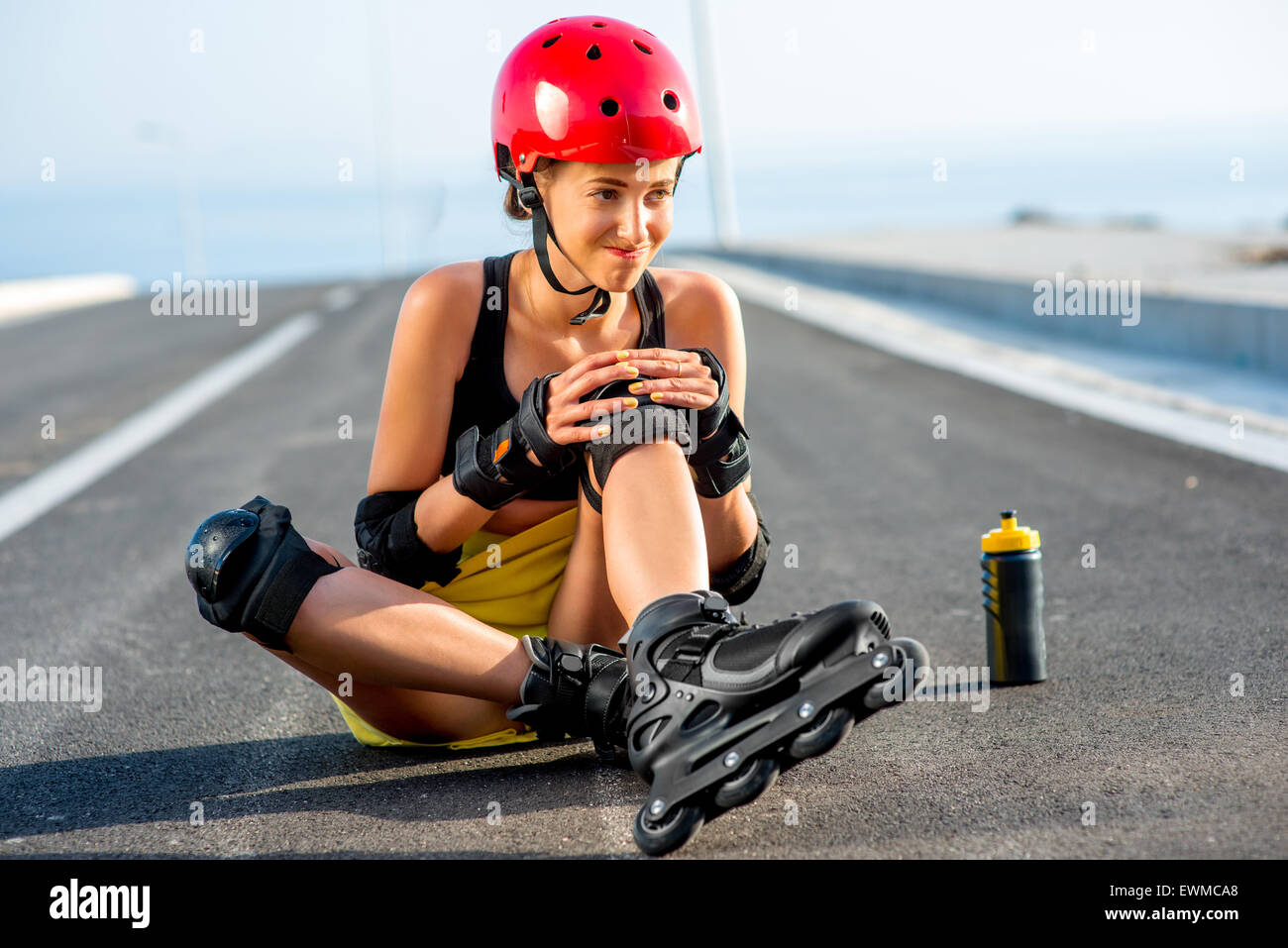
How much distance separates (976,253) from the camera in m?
22.0

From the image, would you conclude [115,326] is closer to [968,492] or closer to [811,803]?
[968,492]

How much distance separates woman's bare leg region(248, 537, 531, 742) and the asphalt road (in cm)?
23

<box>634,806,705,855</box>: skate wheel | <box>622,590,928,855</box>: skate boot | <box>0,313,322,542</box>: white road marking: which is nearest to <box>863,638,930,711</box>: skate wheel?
<box>622,590,928,855</box>: skate boot

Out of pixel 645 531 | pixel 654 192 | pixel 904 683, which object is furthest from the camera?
pixel 654 192

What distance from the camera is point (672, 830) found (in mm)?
2412

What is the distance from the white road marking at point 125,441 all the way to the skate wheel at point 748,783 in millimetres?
5068

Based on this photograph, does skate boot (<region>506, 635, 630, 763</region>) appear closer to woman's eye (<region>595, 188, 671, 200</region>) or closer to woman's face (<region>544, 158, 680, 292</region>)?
woman's face (<region>544, 158, 680, 292</region>)

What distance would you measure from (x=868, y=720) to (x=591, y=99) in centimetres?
165

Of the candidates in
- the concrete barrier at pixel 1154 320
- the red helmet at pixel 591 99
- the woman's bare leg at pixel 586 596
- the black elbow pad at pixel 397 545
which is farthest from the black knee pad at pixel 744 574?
the concrete barrier at pixel 1154 320

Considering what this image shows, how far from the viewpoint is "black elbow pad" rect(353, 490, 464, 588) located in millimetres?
3193

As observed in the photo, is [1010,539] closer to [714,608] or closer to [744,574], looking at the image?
[744,574]

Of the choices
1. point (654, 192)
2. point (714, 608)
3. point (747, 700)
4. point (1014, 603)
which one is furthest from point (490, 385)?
point (1014, 603)

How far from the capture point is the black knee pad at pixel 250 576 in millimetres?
2854
